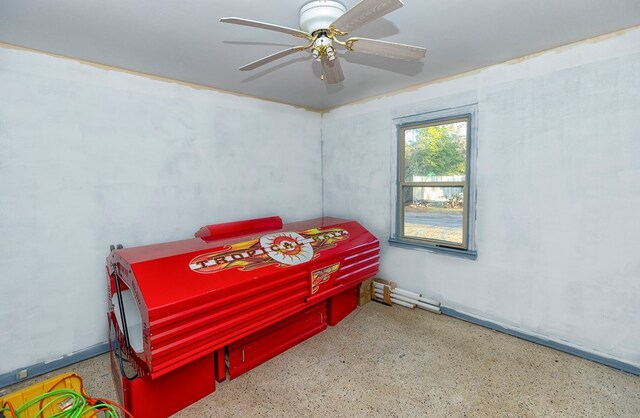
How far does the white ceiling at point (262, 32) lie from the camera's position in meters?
1.82

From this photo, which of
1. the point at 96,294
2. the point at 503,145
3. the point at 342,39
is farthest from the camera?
the point at 503,145

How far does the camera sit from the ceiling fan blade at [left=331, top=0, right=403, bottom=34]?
132 centimetres

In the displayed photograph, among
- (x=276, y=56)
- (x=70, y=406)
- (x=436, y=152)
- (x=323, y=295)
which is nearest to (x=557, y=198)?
(x=436, y=152)

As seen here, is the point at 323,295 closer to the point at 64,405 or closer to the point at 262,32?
the point at 64,405

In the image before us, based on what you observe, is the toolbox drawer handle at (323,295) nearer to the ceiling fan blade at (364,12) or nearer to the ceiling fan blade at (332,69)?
the ceiling fan blade at (332,69)

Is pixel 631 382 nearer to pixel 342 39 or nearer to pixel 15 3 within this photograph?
pixel 342 39

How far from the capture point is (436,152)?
3.34 m

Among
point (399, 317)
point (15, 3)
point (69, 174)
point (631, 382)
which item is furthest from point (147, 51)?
point (631, 382)

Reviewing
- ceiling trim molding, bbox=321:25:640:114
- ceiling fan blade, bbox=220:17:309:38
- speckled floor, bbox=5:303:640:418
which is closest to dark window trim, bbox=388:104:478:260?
ceiling trim molding, bbox=321:25:640:114

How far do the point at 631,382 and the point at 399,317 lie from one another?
1811 millimetres

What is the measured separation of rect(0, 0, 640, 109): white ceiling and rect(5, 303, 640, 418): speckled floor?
259cm

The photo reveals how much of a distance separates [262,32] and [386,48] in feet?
3.00

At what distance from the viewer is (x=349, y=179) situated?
4.14 meters

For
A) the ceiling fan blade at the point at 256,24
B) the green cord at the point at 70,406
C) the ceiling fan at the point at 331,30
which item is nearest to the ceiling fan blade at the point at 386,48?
the ceiling fan at the point at 331,30
